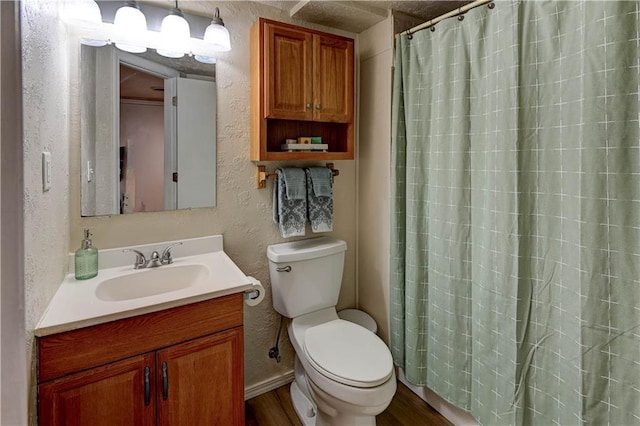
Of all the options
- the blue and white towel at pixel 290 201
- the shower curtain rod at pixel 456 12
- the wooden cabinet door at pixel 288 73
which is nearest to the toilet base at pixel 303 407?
the blue and white towel at pixel 290 201

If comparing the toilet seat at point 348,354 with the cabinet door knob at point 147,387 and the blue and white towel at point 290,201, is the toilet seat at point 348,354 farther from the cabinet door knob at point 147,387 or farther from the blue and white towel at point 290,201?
the cabinet door knob at point 147,387

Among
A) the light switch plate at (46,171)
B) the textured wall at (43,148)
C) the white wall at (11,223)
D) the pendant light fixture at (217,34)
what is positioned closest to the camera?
the white wall at (11,223)

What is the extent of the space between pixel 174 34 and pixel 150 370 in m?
1.44

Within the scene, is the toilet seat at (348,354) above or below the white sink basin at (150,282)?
below

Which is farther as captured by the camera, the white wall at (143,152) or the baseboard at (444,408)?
the baseboard at (444,408)

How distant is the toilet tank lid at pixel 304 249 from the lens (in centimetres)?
177

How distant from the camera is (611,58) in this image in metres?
1.07

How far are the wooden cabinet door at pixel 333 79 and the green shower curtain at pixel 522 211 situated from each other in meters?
0.27

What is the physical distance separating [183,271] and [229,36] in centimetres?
120

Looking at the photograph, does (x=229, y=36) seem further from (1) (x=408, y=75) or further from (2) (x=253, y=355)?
(2) (x=253, y=355)

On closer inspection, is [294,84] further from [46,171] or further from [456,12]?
[46,171]

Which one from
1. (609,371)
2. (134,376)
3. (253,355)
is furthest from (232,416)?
(609,371)

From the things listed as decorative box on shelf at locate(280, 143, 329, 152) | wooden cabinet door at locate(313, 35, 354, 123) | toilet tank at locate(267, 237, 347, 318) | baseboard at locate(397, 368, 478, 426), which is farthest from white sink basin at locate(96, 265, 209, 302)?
baseboard at locate(397, 368, 478, 426)

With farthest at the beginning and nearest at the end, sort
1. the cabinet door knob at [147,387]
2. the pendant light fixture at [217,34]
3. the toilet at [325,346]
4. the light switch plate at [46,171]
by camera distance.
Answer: the pendant light fixture at [217,34], the toilet at [325,346], the cabinet door knob at [147,387], the light switch plate at [46,171]
